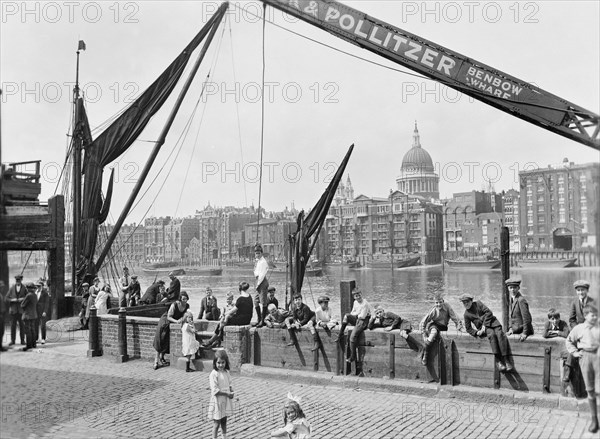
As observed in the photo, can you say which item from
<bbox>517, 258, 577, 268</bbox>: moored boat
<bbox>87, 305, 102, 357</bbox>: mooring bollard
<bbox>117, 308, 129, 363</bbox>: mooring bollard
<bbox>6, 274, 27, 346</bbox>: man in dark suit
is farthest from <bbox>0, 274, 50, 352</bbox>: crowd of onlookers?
<bbox>517, 258, 577, 268</bbox>: moored boat

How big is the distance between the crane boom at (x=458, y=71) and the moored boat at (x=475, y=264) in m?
88.7

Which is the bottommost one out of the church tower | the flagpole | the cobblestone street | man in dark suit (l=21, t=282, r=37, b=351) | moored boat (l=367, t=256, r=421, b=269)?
moored boat (l=367, t=256, r=421, b=269)

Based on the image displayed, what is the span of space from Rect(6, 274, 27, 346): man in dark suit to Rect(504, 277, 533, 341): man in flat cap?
7.88 metres

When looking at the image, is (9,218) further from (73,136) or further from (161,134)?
(73,136)

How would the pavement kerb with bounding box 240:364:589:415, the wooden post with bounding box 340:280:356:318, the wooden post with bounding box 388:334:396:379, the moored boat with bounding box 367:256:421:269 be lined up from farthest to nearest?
the moored boat with bounding box 367:256:421:269 < the wooden post with bounding box 340:280:356:318 < the wooden post with bounding box 388:334:396:379 < the pavement kerb with bounding box 240:364:589:415

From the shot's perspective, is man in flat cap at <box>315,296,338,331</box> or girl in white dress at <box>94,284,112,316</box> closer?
man in flat cap at <box>315,296,338,331</box>

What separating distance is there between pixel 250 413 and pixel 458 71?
8.30m

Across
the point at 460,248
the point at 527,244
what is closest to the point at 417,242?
the point at 460,248

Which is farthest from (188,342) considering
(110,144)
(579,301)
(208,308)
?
(110,144)

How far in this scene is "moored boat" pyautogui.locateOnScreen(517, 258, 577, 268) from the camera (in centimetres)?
9188

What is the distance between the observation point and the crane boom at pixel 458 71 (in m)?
11.7

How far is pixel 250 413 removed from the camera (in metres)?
9.30

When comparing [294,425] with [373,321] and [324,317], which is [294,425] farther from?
[324,317]

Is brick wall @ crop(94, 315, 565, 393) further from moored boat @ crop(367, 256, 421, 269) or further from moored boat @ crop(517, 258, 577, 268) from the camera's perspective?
moored boat @ crop(367, 256, 421, 269)
